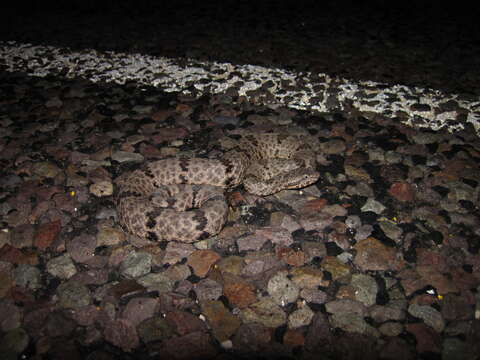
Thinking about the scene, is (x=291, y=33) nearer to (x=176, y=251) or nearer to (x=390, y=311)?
(x=176, y=251)

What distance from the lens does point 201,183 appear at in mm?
4281

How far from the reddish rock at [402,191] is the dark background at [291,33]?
9.04 ft

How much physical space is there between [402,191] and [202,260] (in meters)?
2.12

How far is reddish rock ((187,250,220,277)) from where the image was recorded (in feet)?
10.5

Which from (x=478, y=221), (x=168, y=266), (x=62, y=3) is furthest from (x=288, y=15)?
(x=168, y=266)

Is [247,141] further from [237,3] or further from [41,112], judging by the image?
[237,3]

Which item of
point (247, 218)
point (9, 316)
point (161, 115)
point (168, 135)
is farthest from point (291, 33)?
point (9, 316)

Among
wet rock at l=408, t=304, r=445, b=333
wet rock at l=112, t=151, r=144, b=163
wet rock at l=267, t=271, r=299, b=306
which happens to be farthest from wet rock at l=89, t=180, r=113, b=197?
Result: wet rock at l=408, t=304, r=445, b=333

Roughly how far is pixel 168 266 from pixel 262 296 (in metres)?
0.82

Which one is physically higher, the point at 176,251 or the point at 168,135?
the point at 168,135

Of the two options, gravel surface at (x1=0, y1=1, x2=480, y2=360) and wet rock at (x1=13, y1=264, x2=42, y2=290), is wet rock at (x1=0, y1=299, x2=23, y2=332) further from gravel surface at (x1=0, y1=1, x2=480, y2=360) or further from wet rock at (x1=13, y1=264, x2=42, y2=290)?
wet rock at (x1=13, y1=264, x2=42, y2=290)

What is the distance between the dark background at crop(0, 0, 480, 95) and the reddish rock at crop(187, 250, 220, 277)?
4.35 m

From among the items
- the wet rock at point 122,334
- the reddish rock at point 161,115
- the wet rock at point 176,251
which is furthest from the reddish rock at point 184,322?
the reddish rock at point 161,115

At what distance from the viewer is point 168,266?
3260 mm
